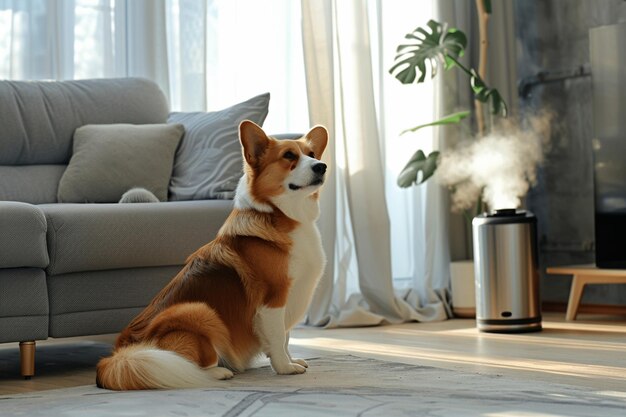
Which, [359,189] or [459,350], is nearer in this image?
[459,350]

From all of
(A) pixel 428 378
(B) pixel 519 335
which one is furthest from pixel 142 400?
(B) pixel 519 335

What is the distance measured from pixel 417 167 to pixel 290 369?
1.89 m

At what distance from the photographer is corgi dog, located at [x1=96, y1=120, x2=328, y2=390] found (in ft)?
8.29

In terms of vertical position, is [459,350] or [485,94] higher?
[485,94]

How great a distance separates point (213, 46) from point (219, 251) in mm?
1902

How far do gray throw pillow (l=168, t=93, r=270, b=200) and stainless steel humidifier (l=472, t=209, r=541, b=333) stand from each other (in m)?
1.05

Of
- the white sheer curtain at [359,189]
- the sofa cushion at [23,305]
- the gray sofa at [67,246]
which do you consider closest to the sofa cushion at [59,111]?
the gray sofa at [67,246]

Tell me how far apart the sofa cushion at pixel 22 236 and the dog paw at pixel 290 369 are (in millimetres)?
760

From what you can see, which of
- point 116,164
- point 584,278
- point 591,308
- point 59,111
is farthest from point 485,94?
point 59,111

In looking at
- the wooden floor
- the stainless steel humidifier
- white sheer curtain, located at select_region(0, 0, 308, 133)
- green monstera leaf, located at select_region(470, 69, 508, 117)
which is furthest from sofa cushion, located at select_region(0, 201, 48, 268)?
green monstera leaf, located at select_region(470, 69, 508, 117)

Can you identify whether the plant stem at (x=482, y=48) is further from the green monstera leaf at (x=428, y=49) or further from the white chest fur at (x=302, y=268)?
the white chest fur at (x=302, y=268)

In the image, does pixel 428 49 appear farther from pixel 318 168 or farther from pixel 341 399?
pixel 341 399

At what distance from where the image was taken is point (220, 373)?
257 centimetres

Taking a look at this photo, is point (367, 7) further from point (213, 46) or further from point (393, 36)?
point (213, 46)
